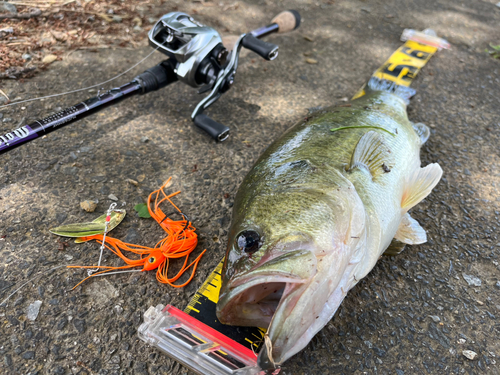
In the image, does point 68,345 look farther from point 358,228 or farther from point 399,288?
point 399,288

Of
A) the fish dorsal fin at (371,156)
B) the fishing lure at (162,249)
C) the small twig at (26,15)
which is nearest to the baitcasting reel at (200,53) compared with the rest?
the fishing lure at (162,249)

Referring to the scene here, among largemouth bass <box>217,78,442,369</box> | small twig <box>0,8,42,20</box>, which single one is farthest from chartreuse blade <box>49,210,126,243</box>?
small twig <box>0,8,42,20</box>

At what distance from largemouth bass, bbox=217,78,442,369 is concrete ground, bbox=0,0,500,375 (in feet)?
1.32

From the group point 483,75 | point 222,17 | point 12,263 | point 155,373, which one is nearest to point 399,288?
point 155,373

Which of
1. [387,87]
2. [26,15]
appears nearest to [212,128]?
[387,87]

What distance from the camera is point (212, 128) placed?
9.61ft

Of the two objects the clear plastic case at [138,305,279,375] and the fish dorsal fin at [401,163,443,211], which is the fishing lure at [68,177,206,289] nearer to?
the clear plastic case at [138,305,279,375]

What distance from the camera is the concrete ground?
186cm

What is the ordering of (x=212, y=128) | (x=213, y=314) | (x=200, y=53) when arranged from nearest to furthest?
(x=213, y=314) → (x=200, y=53) → (x=212, y=128)

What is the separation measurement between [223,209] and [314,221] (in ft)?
3.58

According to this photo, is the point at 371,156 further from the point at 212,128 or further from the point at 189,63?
the point at 189,63

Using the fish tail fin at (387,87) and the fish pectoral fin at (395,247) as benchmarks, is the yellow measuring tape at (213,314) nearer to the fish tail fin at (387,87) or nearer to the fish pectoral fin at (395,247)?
the fish pectoral fin at (395,247)

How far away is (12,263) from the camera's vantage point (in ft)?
6.86

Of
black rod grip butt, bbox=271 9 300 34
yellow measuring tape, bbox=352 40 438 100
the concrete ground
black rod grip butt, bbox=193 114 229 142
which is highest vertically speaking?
black rod grip butt, bbox=271 9 300 34
